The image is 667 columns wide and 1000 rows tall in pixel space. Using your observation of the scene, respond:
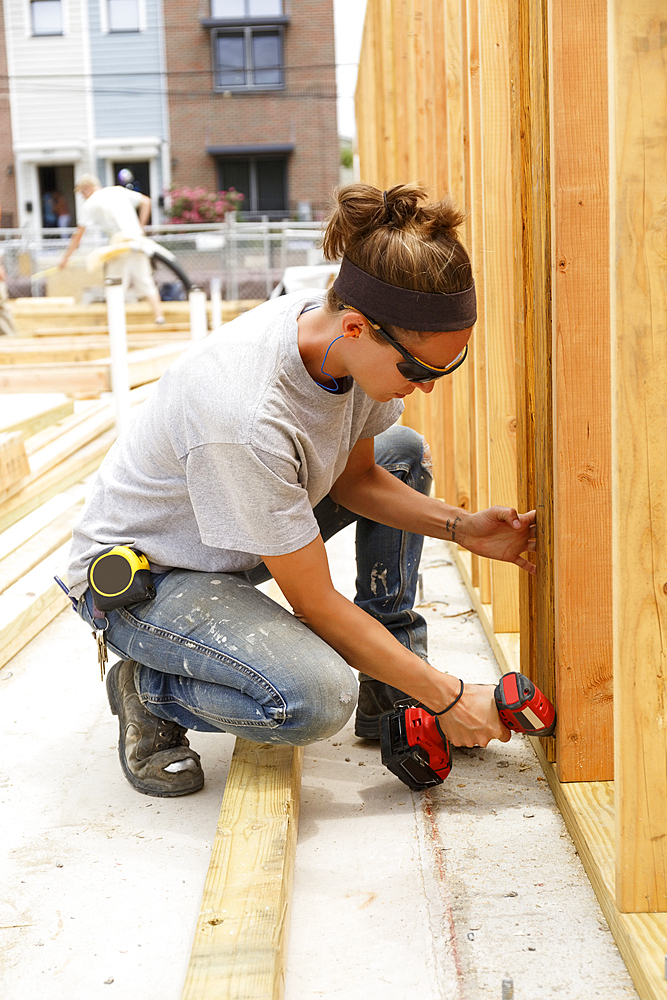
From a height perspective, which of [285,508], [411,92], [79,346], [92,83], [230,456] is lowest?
[285,508]

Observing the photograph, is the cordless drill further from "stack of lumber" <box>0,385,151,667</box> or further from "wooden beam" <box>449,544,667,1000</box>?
"stack of lumber" <box>0,385,151,667</box>

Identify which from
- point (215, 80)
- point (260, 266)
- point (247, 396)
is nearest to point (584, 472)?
point (247, 396)

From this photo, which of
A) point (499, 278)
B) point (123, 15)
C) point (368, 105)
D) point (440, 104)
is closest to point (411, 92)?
point (440, 104)

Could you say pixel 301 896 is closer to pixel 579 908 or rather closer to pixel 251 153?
pixel 579 908

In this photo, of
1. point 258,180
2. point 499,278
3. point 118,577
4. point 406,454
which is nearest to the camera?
point 118,577

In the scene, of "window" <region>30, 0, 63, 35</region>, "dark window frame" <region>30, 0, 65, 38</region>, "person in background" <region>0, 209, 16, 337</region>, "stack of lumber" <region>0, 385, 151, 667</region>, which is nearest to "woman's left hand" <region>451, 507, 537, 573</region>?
"stack of lumber" <region>0, 385, 151, 667</region>

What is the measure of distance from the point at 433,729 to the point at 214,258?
1286 cm

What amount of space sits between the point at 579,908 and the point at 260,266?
44.0ft

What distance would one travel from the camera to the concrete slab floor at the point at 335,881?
1560 mm

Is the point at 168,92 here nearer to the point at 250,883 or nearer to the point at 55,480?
the point at 55,480

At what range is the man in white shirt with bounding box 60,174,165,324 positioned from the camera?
33.2 feet

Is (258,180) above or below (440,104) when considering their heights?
above

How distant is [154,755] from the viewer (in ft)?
7.17

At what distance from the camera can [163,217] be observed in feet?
74.9
